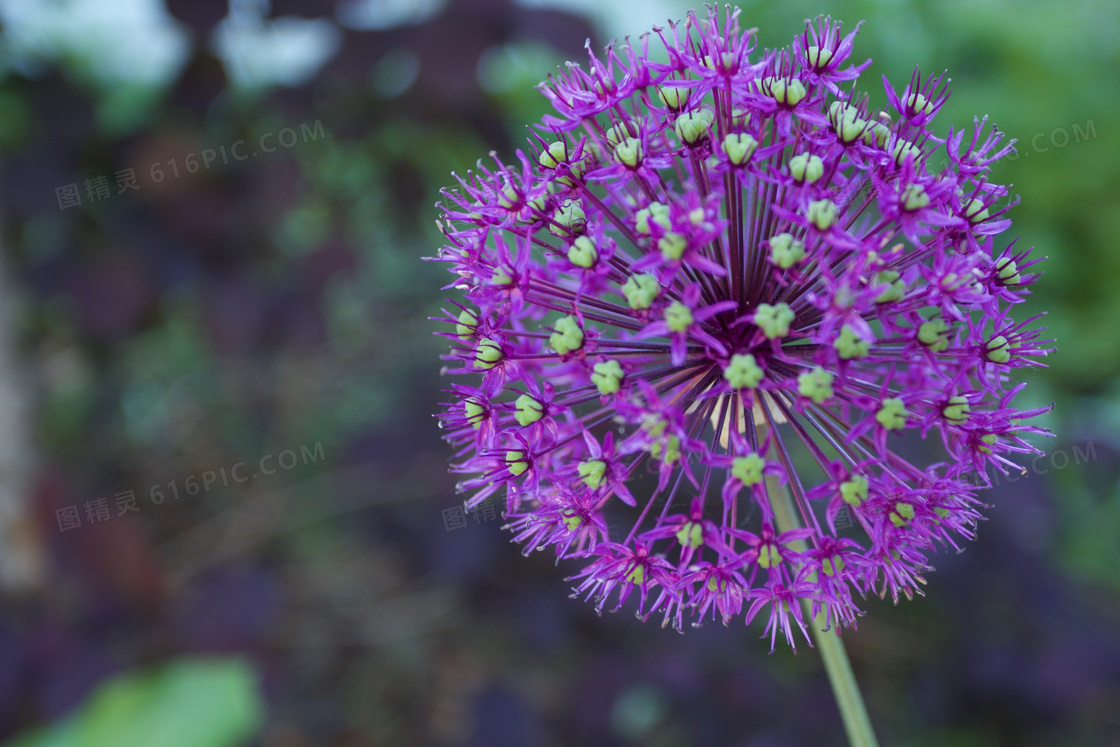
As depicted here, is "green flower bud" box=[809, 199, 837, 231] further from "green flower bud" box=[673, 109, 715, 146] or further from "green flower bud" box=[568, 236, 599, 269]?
"green flower bud" box=[568, 236, 599, 269]

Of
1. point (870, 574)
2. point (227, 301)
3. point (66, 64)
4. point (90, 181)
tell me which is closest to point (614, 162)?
point (870, 574)

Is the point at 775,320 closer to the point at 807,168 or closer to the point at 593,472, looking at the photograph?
the point at 807,168

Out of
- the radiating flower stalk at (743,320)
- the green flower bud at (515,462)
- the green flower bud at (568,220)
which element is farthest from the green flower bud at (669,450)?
the green flower bud at (568,220)

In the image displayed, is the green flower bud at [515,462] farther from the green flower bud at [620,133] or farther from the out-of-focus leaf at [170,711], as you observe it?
the out-of-focus leaf at [170,711]

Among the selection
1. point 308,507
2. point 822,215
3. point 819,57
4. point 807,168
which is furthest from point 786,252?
point 308,507

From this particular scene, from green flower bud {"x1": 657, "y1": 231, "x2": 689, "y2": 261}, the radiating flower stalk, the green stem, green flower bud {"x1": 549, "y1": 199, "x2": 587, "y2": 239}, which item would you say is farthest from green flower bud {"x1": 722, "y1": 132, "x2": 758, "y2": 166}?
the green stem

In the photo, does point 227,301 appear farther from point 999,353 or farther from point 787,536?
point 999,353
